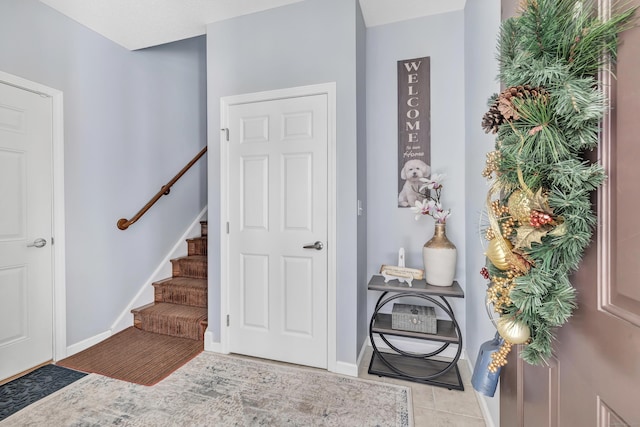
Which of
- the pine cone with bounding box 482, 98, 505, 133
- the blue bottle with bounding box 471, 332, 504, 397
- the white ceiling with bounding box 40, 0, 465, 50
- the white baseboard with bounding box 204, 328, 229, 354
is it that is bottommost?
the white baseboard with bounding box 204, 328, 229, 354

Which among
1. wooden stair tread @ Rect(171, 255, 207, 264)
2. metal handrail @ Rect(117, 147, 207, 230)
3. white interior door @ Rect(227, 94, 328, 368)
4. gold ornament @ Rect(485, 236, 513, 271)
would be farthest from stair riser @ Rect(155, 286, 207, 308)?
gold ornament @ Rect(485, 236, 513, 271)

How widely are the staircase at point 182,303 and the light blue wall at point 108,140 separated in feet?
0.71

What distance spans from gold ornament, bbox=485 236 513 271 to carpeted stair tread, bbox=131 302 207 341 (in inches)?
98.8

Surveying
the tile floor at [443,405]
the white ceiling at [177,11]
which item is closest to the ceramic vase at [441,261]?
the tile floor at [443,405]

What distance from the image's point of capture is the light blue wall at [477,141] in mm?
1509

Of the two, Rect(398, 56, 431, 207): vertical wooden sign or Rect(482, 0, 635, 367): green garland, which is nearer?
Rect(482, 0, 635, 367): green garland

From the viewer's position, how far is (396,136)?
241 centimetres

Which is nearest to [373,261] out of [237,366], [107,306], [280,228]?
[280,228]

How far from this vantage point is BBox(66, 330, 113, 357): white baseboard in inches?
90.4

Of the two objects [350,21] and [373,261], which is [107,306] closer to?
[373,261]

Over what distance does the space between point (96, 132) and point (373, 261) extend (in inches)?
108

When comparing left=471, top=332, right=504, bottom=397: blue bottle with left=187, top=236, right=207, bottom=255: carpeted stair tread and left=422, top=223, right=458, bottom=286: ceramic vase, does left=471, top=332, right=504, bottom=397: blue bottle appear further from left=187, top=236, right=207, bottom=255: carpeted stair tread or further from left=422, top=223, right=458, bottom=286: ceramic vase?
left=187, top=236, right=207, bottom=255: carpeted stair tread

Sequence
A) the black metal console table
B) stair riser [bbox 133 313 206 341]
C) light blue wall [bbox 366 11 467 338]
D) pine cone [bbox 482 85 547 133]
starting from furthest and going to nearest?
stair riser [bbox 133 313 206 341]
light blue wall [bbox 366 11 467 338]
the black metal console table
pine cone [bbox 482 85 547 133]

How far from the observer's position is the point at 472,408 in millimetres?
1703
